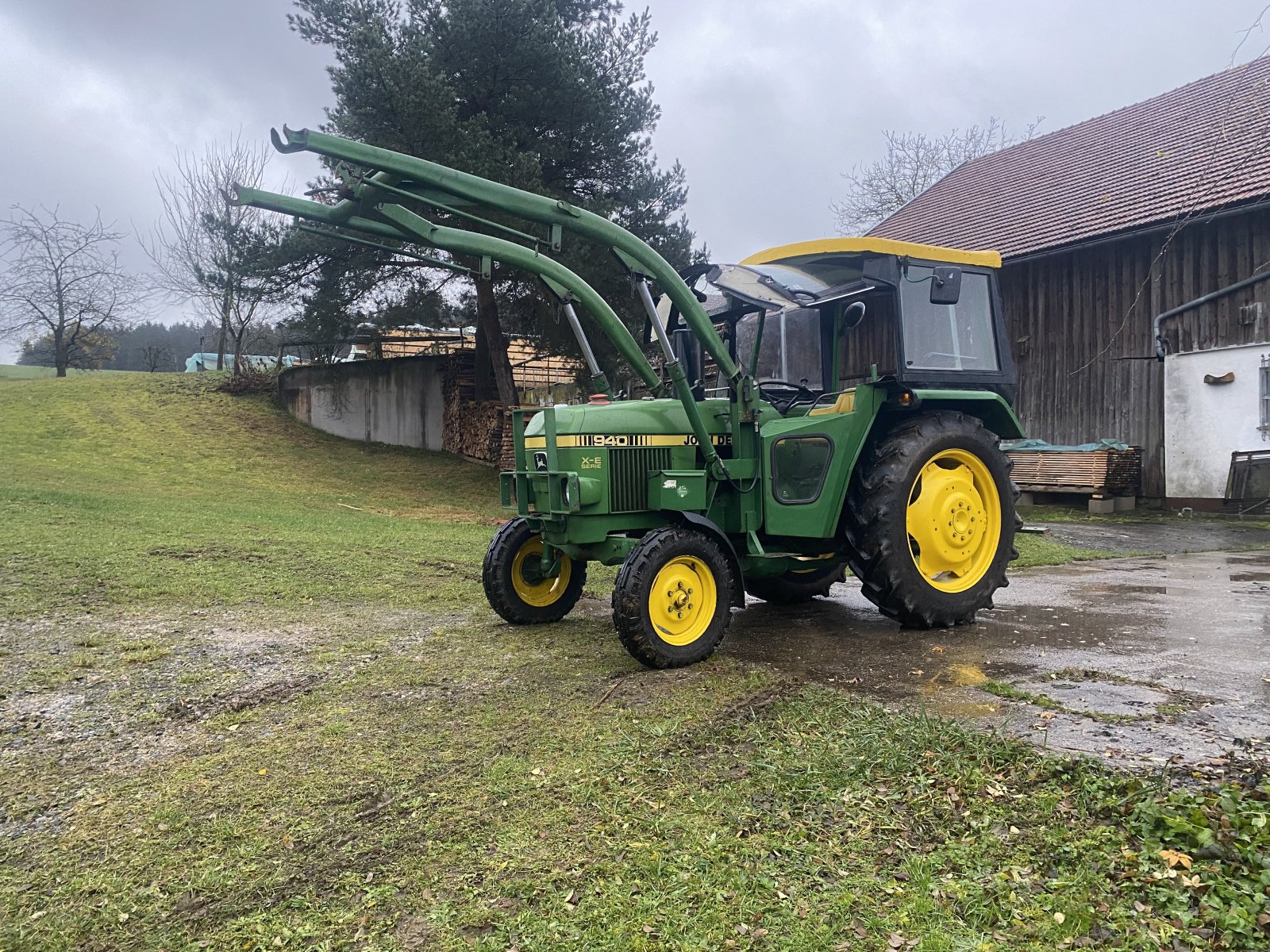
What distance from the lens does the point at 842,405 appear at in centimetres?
574

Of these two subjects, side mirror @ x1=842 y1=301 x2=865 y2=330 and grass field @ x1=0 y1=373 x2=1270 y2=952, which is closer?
grass field @ x1=0 y1=373 x2=1270 y2=952

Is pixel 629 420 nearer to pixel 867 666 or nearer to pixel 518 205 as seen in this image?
pixel 518 205

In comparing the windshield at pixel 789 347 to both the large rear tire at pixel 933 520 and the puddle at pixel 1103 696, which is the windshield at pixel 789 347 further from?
the puddle at pixel 1103 696

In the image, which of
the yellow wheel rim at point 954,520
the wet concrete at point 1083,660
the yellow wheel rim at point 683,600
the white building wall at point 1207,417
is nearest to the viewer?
the wet concrete at point 1083,660

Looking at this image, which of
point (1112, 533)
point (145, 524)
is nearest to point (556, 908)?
point (145, 524)

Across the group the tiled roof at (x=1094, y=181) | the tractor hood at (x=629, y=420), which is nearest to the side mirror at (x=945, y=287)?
the tractor hood at (x=629, y=420)

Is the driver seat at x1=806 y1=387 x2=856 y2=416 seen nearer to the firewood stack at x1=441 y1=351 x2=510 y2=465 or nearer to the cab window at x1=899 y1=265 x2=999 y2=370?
the cab window at x1=899 y1=265 x2=999 y2=370

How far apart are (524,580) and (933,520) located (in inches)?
108

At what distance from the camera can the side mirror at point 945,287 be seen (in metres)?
5.68

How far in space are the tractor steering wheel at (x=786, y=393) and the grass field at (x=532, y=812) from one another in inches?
76.0

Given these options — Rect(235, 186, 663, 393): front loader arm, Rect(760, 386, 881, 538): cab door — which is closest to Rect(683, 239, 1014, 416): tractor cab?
Rect(760, 386, 881, 538): cab door

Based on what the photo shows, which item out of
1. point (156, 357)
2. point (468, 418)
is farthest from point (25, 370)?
point (468, 418)

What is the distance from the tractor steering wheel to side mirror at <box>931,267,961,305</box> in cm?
101

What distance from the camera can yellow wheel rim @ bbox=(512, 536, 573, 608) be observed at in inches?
240
